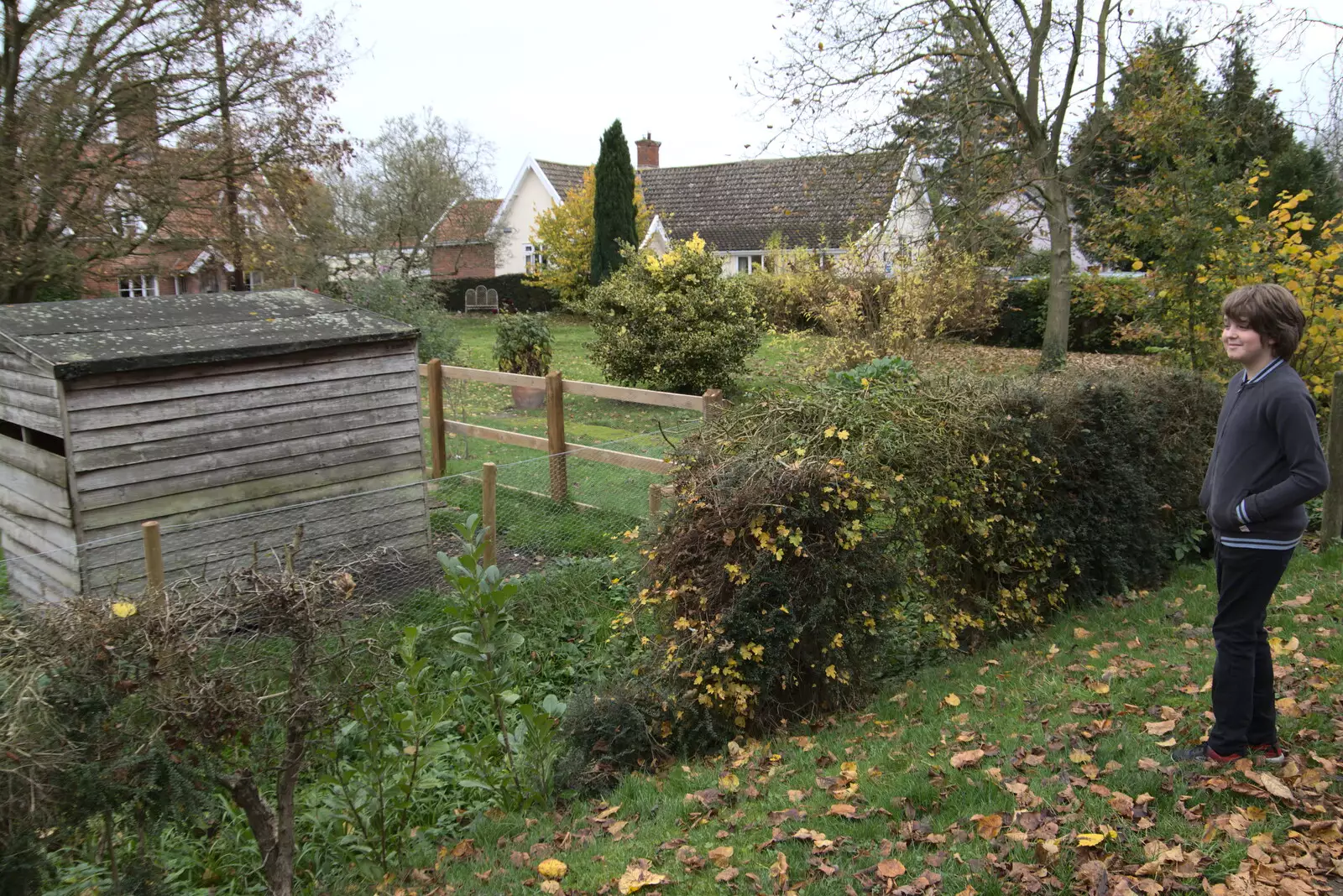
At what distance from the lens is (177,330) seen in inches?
306

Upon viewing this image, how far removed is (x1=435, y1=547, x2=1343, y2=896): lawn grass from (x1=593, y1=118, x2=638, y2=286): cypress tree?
92.2 feet

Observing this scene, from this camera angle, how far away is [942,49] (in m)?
16.0

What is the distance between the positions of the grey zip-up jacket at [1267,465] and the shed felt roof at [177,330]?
271 inches

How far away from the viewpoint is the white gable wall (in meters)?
43.2

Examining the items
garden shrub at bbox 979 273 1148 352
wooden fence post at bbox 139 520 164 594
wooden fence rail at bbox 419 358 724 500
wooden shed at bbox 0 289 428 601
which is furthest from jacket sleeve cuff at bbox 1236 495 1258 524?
garden shrub at bbox 979 273 1148 352

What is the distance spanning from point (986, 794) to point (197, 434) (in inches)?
253

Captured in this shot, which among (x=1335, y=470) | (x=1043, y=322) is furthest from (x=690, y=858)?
(x=1043, y=322)

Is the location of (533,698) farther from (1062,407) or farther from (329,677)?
(1062,407)

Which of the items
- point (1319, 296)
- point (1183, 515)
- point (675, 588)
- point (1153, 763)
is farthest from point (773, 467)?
point (1319, 296)

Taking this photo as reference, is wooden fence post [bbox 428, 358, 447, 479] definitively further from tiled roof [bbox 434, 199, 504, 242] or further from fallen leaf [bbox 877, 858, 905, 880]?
tiled roof [bbox 434, 199, 504, 242]

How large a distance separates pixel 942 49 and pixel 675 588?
1391cm

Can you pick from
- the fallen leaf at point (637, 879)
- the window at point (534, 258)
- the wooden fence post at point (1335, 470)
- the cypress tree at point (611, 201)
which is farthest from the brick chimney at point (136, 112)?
the wooden fence post at point (1335, 470)

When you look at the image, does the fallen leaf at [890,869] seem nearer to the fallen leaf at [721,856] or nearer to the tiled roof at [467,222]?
the fallen leaf at [721,856]

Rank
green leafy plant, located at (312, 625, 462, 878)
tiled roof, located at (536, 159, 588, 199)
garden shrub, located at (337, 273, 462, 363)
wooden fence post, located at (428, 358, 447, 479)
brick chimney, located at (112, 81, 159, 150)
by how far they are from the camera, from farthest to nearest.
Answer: tiled roof, located at (536, 159, 588, 199) → garden shrub, located at (337, 273, 462, 363) → brick chimney, located at (112, 81, 159, 150) → wooden fence post, located at (428, 358, 447, 479) → green leafy plant, located at (312, 625, 462, 878)
